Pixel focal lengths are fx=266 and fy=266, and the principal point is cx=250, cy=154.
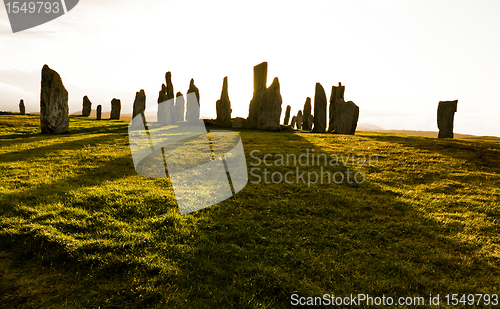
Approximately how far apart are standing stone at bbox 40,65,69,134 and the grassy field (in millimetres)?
12226

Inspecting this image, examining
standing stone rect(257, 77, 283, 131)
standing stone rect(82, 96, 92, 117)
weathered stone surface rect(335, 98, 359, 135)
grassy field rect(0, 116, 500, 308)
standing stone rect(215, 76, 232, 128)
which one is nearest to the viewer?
grassy field rect(0, 116, 500, 308)

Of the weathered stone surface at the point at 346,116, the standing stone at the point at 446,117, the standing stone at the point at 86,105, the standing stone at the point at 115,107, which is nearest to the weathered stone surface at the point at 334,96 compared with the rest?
the weathered stone surface at the point at 346,116

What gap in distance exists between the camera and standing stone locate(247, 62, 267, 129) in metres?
30.2

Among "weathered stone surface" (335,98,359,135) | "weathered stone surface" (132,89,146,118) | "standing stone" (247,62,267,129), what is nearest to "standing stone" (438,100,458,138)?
"weathered stone surface" (335,98,359,135)

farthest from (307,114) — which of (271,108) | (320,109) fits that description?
(271,108)

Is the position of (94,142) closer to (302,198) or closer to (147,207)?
(147,207)

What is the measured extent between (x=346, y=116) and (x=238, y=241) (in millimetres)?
23435

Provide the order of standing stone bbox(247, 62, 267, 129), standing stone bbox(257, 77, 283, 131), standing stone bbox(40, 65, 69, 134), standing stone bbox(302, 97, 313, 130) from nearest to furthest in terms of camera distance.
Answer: standing stone bbox(40, 65, 69, 134), standing stone bbox(257, 77, 283, 131), standing stone bbox(247, 62, 267, 129), standing stone bbox(302, 97, 313, 130)

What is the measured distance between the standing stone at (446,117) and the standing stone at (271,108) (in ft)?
50.6

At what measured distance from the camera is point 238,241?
21.1 ft

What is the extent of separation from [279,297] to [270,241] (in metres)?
1.70

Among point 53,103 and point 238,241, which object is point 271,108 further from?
point 238,241

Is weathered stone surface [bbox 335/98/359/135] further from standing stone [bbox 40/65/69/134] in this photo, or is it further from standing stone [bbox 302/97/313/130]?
standing stone [bbox 40/65/69/134]

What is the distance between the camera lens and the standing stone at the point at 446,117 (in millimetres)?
25031
